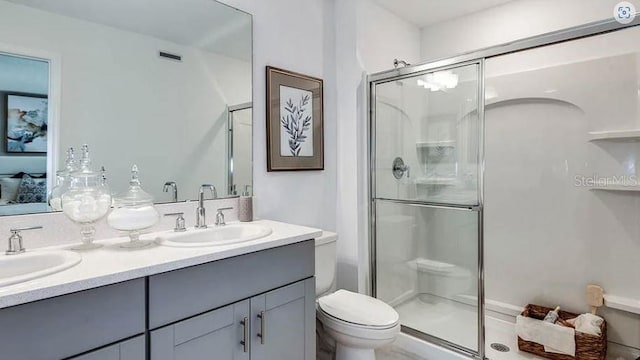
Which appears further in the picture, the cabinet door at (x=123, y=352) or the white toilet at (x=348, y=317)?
the white toilet at (x=348, y=317)

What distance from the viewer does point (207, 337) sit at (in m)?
1.22

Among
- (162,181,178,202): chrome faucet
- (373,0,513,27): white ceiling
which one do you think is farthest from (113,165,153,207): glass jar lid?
(373,0,513,27): white ceiling

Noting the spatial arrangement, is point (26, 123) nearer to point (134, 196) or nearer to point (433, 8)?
point (134, 196)

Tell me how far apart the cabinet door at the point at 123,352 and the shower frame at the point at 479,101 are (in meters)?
1.74

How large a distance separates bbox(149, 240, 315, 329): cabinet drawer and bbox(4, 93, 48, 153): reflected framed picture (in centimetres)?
76

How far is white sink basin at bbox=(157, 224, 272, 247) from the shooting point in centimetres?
147

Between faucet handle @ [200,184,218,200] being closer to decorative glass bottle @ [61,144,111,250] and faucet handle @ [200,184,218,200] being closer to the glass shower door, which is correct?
decorative glass bottle @ [61,144,111,250]

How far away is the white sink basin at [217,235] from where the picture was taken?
1.47 m

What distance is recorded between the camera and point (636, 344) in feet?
7.02

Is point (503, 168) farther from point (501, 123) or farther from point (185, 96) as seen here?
point (185, 96)

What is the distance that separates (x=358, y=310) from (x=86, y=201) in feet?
4.51

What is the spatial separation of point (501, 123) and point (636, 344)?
1.62m

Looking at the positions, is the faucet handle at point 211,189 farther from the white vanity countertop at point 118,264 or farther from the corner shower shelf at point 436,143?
the corner shower shelf at point 436,143

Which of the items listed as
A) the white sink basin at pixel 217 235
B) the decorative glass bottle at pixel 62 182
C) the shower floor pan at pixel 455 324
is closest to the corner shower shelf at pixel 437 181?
the shower floor pan at pixel 455 324
